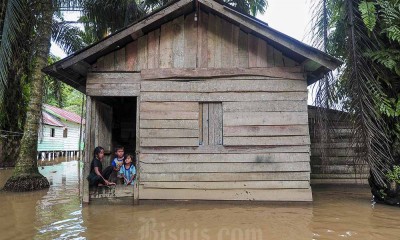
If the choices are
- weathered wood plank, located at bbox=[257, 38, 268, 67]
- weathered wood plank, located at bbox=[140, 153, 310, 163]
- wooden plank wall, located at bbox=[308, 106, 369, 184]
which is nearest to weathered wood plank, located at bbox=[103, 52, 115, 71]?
weathered wood plank, located at bbox=[140, 153, 310, 163]

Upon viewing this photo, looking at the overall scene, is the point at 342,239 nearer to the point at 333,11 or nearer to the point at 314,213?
the point at 314,213

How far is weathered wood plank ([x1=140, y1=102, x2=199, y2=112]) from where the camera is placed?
7.60m

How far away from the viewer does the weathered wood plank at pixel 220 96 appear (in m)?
7.50

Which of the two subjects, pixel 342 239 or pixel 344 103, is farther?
pixel 344 103

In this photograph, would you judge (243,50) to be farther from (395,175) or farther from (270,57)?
(395,175)

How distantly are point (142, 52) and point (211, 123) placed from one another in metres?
2.51

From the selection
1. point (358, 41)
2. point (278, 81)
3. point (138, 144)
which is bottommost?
point (138, 144)

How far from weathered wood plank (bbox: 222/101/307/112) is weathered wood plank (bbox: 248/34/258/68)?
98cm

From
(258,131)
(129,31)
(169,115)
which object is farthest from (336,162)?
(129,31)

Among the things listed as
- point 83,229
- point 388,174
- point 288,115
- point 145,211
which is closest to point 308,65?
point 288,115

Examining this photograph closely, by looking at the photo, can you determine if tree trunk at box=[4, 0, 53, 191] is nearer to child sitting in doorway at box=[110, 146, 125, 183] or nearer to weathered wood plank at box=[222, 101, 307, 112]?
child sitting in doorway at box=[110, 146, 125, 183]

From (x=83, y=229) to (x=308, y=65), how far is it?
604 centimetres

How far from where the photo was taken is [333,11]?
731 centimetres

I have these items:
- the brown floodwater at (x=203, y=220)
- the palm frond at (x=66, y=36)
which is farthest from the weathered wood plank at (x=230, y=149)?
the palm frond at (x=66, y=36)
